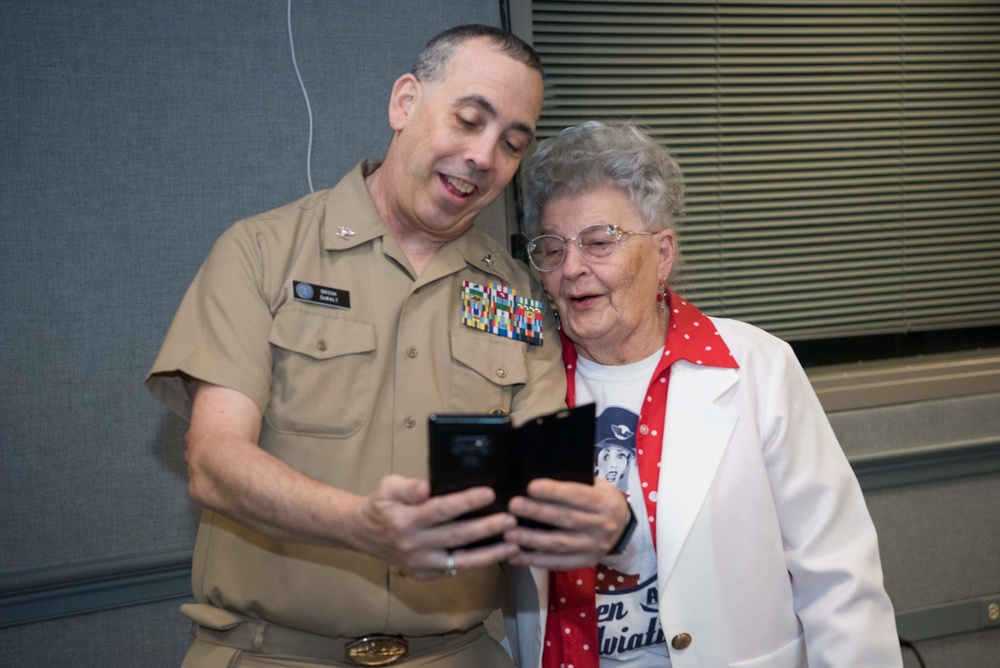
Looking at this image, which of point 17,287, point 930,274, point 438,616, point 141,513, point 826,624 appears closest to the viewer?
point 438,616

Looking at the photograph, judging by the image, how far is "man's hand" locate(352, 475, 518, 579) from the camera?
48.9 inches

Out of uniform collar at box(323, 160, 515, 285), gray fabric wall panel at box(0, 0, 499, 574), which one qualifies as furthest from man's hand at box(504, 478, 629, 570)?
gray fabric wall panel at box(0, 0, 499, 574)

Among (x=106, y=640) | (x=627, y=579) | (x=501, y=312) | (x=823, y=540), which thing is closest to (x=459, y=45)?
(x=501, y=312)

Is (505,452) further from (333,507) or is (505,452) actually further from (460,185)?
(460,185)

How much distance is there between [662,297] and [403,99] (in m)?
0.74

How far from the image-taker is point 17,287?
2072mm

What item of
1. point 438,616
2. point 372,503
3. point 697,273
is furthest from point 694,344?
point 697,273

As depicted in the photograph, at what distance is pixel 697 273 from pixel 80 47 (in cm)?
191

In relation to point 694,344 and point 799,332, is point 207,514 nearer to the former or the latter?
point 694,344

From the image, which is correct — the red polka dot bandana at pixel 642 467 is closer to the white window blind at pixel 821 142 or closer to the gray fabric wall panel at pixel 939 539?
the white window blind at pixel 821 142

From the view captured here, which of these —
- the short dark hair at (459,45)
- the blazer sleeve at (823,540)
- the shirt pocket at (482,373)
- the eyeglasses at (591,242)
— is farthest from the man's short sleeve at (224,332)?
the blazer sleeve at (823,540)

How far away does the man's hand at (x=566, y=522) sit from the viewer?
1334 mm

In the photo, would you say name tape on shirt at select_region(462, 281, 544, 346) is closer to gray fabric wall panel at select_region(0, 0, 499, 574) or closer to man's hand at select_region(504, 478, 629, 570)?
man's hand at select_region(504, 478, 629, 570)

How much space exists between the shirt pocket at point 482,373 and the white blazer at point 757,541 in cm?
34
